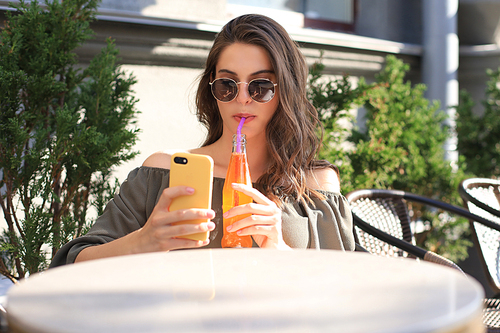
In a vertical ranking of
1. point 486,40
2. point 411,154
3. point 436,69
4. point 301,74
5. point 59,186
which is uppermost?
point 486,40

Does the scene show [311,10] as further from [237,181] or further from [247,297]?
[247,297]

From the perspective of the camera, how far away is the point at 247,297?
2.50 feet

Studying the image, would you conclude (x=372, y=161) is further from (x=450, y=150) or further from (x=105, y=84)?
(x=105, y=84)

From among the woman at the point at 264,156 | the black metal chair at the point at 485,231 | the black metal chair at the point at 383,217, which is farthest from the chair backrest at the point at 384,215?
the woman at the point at 264,156

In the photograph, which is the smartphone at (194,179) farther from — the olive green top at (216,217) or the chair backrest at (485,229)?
the chair backrest at (485,229)

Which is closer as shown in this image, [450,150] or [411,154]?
[411,154]

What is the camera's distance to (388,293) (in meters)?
0.78

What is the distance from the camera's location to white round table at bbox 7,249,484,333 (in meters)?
0.64

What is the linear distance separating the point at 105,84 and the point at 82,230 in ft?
2.56

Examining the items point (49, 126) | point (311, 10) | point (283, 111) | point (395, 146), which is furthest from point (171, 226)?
point (311, 10)

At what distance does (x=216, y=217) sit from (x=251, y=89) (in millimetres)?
542

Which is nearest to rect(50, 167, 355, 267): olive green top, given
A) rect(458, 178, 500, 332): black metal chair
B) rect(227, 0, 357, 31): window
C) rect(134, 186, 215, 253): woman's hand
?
rect(134, 186, 215, 253): woman's hand

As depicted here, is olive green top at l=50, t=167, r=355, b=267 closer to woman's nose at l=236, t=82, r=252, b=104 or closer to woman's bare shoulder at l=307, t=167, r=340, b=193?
woman's bare shoulder at l=307, t=167, r=340, b=193

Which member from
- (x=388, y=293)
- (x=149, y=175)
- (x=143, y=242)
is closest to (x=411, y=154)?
(x=149, y=175)
